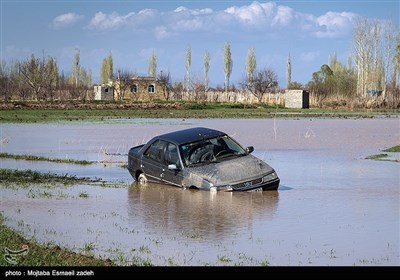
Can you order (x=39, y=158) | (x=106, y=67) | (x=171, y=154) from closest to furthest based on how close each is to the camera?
(x=171, y=154) < (x=39, y=158) < (x=106, y=67)

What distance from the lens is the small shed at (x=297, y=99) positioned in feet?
301

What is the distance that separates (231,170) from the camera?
19.5 metres

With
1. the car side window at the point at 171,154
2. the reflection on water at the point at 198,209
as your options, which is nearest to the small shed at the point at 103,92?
the car side window at the point at 171,154

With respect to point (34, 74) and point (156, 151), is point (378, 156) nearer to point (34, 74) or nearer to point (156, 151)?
point (156, 151)

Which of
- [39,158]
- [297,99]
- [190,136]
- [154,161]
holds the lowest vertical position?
[39,158]

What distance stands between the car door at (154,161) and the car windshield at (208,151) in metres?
0.75

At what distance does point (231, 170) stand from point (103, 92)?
323ft

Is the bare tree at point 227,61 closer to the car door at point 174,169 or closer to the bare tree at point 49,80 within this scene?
the bare tree at point 49,80

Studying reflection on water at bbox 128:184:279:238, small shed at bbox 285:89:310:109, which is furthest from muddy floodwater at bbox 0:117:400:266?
small shed at bbox 285:89:310:109

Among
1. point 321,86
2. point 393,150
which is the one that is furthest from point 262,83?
point 393,150

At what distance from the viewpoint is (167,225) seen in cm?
1527

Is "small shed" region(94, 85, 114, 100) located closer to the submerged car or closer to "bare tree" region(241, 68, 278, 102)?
"bare tree" region(241, 68, 278, 102)

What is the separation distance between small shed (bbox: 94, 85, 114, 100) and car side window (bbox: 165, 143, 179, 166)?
95.7 metres
